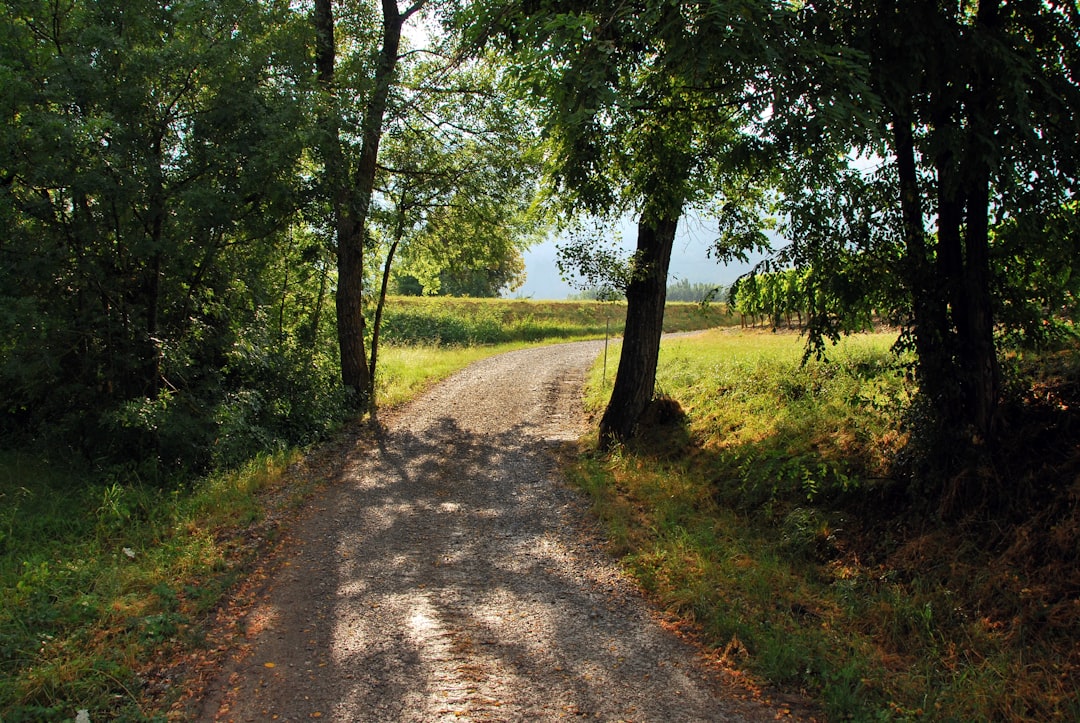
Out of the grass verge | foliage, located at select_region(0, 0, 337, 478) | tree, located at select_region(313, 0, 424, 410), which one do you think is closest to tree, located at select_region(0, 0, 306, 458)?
foliage, located at select_region(0, 0, 337, 478)

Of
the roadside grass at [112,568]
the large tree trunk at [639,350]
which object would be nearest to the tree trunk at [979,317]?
the roadside grass at [112,568]

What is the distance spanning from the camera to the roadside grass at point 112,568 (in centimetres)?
408

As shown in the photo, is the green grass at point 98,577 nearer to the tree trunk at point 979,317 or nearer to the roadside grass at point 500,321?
the tree trunk at point 979,317

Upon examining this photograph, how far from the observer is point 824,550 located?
20.7 ft

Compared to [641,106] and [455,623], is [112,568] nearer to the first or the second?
[455,623]

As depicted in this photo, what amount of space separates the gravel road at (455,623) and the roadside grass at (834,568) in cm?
49

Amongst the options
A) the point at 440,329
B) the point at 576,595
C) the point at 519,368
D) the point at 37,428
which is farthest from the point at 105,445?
the point at 440,329

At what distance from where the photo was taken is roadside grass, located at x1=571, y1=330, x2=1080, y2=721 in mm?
4203

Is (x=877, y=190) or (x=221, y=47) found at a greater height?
(x=221, y=47)

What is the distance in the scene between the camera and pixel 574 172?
24.4ft

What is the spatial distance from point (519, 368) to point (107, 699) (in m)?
16.5

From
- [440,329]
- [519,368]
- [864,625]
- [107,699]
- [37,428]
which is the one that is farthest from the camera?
[440,329]

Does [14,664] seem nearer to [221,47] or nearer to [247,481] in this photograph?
[247,481]

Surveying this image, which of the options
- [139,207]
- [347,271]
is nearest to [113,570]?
[139,207]
